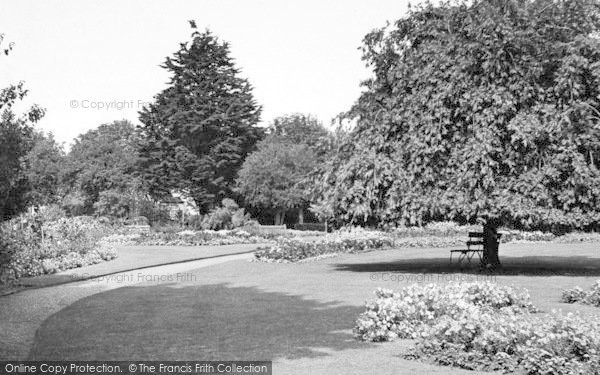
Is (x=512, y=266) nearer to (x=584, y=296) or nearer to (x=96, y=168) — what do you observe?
(x=584, y=296)

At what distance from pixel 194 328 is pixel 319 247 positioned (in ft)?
50.9

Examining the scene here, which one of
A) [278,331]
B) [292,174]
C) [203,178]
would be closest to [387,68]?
[278,331]

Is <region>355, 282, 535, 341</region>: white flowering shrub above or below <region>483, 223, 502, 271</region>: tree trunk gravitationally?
below

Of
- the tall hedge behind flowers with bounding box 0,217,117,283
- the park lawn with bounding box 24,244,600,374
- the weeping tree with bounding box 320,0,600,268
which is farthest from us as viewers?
the tall hedge behind flowers with bounding box 0,217,117,283

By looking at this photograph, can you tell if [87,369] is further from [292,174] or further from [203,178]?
[203,178]

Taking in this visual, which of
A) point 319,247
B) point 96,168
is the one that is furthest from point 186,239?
point 96,168

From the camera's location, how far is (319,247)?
985 inches

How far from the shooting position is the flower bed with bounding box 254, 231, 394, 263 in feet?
75.2

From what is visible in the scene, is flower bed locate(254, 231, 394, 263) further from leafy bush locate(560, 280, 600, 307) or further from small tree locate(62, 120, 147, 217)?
small tree locate(62, 120, 147, 217)

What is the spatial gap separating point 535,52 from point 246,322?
38.1 ft

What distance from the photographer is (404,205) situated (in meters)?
17.1

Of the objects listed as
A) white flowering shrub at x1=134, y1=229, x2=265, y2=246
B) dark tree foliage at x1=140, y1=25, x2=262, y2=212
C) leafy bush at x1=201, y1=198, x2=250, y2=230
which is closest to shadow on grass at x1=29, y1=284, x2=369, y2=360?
white flowering shrub at x1=134, y1=229, x2=265, y2=246

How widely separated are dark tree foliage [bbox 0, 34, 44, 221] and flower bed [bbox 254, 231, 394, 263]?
531 inches

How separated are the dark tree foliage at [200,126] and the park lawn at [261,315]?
37164 millimetres
